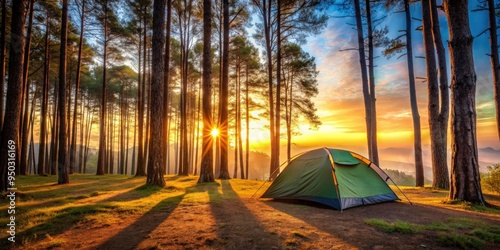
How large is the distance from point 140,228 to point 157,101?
227 inches

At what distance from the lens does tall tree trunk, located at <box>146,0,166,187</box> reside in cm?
888

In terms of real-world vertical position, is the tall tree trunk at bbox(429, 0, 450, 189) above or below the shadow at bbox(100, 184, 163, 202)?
above

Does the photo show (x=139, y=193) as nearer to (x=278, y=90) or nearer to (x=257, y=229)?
(x=257, y=229)

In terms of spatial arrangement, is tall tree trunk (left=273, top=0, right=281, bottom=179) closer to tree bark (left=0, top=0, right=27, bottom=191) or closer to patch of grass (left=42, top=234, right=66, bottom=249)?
tree bark (left=0, top=0, right=27, bottom=191)

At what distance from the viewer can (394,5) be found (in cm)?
1241

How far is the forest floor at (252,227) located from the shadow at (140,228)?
1 centimetres

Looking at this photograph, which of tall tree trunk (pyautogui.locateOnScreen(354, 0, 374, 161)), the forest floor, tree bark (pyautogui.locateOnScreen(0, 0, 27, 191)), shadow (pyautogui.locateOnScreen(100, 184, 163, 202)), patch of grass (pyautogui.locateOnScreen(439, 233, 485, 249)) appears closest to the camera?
patch of grass (pyautogui.locateOnScreen(439, 233, 485, 249))

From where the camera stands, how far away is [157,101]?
8.89m

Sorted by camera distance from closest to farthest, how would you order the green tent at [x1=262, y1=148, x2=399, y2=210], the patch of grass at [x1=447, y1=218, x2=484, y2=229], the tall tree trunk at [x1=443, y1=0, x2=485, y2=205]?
the patch of grass at [x1=447, y1=218, x2=484, y2=229]
the tall tree trunk at [x1=443, y1=0, x2=485, y2=205]
the green tent at [x1=262, y1=148, x2=399, y2=210]

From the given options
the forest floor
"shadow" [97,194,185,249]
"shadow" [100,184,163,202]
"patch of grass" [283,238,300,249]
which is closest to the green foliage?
the forest floor

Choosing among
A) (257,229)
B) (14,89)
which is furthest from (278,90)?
(14,89)

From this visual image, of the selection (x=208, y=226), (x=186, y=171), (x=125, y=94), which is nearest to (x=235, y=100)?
(x=186, y=171)

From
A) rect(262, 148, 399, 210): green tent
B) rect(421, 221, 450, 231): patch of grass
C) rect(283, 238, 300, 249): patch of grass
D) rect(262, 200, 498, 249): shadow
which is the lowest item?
rect(262, 200, 498, 249): shadow

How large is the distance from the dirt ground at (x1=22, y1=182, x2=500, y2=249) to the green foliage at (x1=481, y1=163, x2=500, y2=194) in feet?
18.9
